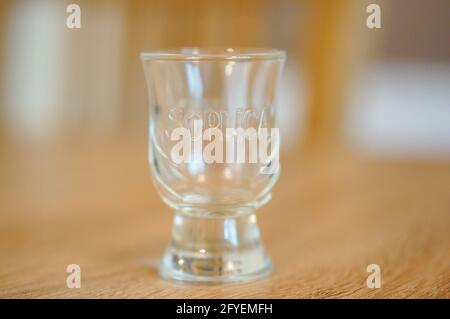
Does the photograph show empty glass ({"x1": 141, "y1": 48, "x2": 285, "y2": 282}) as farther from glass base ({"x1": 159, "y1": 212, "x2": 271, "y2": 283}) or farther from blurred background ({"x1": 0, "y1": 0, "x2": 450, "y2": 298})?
blurred background ({"x1": 0, "y1": 0, "x2": 450, "y2": 298})

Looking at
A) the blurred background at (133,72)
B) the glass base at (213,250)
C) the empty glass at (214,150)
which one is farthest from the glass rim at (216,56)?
the blurred background at (133,72)

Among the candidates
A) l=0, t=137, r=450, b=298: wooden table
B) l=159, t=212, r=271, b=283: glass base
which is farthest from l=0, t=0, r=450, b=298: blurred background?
l=159, t=212, r=271, b=283: glass base

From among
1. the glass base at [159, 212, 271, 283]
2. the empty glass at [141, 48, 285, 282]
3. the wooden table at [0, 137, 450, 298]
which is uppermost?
the empty glass at [141, 48, 285, 282]

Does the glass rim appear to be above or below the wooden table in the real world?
above

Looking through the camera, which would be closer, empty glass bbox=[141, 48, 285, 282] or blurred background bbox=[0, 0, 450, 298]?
empty glass bbox=[141, 48, 285, 282]

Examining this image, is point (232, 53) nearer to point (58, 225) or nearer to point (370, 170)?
point (58, 225)

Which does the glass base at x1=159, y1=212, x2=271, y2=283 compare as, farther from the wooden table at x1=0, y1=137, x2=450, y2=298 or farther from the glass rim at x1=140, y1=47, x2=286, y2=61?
the glass rim at x1=140, y1=47, x2=286, y2=61

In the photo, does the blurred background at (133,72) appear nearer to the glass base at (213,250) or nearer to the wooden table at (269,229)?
the wooden table at (269,229)
